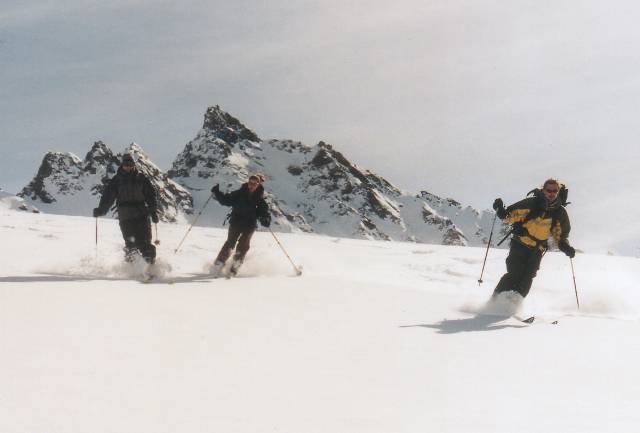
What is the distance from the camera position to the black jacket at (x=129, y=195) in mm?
9266

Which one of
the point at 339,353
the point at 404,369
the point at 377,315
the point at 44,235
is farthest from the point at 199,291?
the point at 44,235

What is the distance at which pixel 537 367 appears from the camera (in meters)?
4.02

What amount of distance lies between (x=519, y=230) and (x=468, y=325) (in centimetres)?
253

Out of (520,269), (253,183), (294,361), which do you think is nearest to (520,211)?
(520,269)

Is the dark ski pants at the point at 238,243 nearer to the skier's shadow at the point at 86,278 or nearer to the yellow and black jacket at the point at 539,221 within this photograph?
the skier's shadow at the point at 86,278

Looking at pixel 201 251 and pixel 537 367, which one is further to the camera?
pixel 201 251

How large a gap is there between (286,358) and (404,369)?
82 cm

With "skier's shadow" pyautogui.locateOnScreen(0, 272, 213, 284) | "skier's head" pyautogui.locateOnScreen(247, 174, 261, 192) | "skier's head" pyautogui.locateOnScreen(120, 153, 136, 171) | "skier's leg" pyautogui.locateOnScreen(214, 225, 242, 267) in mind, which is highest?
"skier's head" pyautogui.locateOnScreen(120, 153, 136, 171)

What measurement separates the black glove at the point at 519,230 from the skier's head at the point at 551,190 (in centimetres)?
50

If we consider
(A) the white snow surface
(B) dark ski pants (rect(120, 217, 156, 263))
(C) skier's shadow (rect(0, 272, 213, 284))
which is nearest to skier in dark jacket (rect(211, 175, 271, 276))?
(C) skier's shadow (rect(0, 272, 213, 284))

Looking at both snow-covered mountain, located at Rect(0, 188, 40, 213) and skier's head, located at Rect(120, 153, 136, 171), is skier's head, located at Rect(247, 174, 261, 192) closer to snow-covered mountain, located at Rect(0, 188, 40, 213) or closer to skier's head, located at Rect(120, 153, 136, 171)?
skier's head, located at Rect(120, 153, 136, 171)

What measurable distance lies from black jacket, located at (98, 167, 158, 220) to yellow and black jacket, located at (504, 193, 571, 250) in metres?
5.74

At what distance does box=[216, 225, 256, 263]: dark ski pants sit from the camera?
32.2 ft

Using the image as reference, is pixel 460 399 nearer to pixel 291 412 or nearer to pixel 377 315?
pixel 291 412
